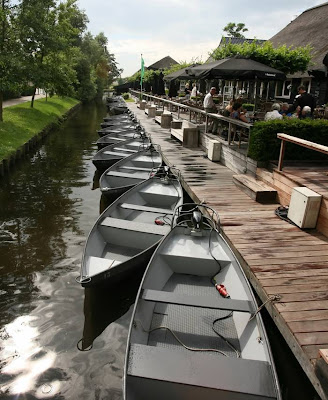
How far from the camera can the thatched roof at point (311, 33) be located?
67.7ft

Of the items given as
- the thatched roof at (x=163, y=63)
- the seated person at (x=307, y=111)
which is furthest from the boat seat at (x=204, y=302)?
the thatched roof at (x=163, y=63)

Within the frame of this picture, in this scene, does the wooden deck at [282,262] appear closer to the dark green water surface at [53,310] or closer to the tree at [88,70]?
the dark green water surface at [53,310]

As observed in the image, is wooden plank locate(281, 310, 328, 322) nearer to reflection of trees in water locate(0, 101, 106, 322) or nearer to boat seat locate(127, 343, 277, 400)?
boat seat locate(127, 343, 277, 400)

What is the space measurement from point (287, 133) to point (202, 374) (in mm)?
6937

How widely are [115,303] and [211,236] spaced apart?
2160 mm

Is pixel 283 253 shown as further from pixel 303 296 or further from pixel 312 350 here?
pixel 312 350

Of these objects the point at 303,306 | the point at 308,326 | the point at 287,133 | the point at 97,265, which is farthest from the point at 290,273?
the point at 287,133

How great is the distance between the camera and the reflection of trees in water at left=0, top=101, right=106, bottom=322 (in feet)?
23.2

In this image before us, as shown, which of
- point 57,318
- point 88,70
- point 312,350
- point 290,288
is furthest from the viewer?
point 88,70

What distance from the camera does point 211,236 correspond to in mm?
6328

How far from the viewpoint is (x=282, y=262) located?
18.8 ft

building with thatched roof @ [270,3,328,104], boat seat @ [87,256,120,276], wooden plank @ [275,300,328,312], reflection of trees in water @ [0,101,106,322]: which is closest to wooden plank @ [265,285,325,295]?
wooden plank @ [275,300,328,312]

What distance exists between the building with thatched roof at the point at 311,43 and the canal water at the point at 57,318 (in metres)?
14.6

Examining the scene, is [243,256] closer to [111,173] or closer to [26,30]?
[111,173]
